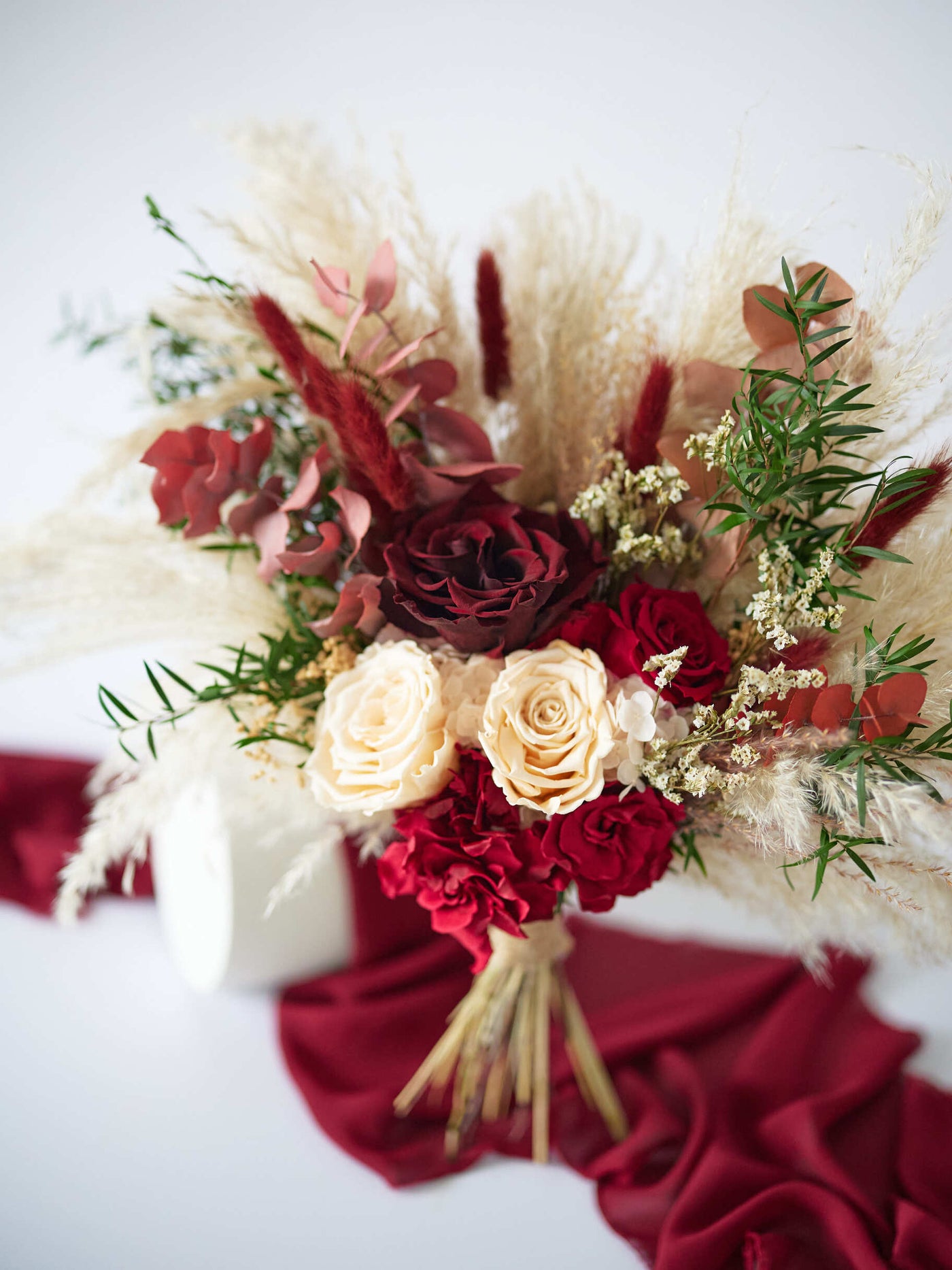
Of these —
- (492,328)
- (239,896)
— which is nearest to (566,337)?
(492,328)

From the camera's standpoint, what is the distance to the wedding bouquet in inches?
19.3

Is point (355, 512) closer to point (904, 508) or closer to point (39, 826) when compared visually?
point (904, 508)

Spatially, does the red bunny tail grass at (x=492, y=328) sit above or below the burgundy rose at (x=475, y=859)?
above

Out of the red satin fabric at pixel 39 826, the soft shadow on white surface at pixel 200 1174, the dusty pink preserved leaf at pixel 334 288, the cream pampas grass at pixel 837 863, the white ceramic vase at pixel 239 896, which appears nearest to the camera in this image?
the cream pampas grass at pixel 837 863

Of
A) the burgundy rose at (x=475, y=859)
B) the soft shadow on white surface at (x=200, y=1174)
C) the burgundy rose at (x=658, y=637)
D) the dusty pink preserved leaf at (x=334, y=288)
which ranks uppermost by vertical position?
the dusty pink preserved leaf at (x=334, y=288)

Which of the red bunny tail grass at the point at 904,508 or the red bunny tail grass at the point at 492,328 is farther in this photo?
the red bunny tail grass at the point at 492,328

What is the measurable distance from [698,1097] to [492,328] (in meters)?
0.68

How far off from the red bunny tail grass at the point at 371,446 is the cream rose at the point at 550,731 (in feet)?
0.46

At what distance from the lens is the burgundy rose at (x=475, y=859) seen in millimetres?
542

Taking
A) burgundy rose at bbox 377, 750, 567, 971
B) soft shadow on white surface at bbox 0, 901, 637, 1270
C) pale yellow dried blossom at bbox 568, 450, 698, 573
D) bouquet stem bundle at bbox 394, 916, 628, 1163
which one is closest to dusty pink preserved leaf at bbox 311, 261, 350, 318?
pale yellow dried blossom at bbox 568, 450, 698, 573

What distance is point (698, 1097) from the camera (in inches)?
29.3

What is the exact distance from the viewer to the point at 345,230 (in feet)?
2.07

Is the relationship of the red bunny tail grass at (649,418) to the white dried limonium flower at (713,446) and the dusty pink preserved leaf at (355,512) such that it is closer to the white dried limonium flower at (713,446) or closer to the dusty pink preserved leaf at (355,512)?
the white dried limonium flower at (713,446)

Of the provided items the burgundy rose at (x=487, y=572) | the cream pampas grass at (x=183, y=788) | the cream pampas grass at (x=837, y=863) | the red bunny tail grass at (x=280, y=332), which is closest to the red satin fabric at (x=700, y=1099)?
the cream pampas grass at (x=837, y=863)
